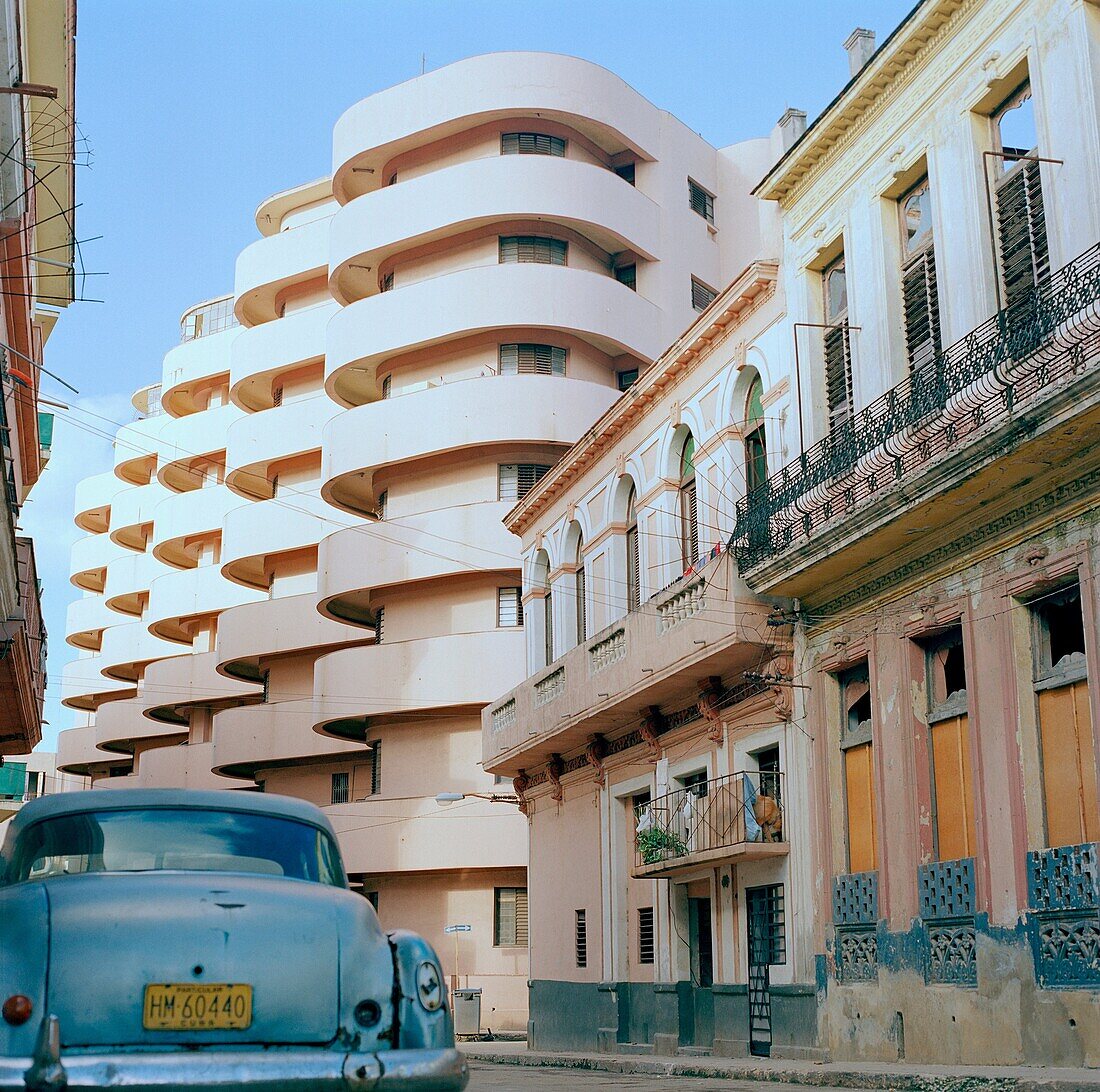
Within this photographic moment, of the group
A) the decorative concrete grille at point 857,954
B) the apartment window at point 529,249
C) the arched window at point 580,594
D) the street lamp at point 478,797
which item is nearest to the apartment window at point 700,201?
the apartment window at point 529,249

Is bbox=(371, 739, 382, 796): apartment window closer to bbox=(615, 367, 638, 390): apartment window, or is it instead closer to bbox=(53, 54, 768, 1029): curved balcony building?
bbox=(53, 54, 768, 1029): curved balcony building

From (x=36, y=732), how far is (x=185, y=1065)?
23293mm

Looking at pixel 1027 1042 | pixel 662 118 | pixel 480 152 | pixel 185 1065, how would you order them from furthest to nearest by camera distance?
pixel 662 118, pixel 480 152, pixel 1027 1042, pixel 185 1065

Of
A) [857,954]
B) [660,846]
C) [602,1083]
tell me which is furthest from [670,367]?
[602,1083]

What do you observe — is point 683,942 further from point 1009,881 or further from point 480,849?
point 480,849

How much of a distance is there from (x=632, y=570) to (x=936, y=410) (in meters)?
10.2

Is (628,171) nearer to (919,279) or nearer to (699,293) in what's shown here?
(699,293)

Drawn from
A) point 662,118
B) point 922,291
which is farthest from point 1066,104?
point 662,118

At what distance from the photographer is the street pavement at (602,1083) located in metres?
15.5

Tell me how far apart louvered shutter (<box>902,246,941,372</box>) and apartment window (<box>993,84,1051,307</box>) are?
1411mm

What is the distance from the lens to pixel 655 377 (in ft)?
78.0

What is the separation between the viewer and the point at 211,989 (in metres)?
6.59

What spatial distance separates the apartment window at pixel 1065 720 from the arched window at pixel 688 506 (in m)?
8.46

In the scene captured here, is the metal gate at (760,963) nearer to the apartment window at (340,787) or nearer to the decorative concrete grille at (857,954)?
the decorative concrete grille at (857,954)
